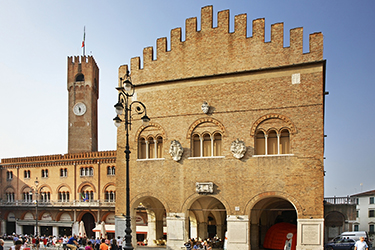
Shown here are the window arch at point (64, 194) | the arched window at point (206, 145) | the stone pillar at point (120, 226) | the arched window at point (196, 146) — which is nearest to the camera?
the arched window at point (206, 145)

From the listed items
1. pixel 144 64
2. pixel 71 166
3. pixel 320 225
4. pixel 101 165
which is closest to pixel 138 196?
pixel 144 64

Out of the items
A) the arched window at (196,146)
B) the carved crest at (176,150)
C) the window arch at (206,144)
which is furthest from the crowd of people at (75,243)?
the window arch at (206,144)

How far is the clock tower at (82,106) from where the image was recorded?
44.8 m

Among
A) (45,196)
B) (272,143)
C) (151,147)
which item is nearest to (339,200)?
(272,143)

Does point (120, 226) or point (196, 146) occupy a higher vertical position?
point (196, 146)

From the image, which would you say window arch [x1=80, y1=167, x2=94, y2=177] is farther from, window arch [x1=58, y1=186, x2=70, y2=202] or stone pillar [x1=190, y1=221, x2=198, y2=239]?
stone pillar [x1=190, y1=221, x2=198, y2=239]

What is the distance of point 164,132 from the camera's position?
19406mm

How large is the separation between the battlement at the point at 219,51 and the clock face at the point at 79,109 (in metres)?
26.5

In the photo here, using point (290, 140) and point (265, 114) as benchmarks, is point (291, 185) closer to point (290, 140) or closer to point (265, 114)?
point (290, 140)

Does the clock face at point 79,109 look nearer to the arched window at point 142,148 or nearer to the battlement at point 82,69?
the battlement at point 82,69

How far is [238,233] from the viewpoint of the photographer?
17.2 metres

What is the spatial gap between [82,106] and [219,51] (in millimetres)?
31011

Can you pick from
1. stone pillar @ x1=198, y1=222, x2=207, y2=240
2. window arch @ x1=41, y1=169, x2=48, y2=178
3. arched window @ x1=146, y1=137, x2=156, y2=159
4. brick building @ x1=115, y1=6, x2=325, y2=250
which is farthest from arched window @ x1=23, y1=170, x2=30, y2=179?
arched window @ x1=146, y1=137, x2=156, y2=159

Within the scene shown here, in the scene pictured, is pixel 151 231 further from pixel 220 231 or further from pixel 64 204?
pixel 64 204
